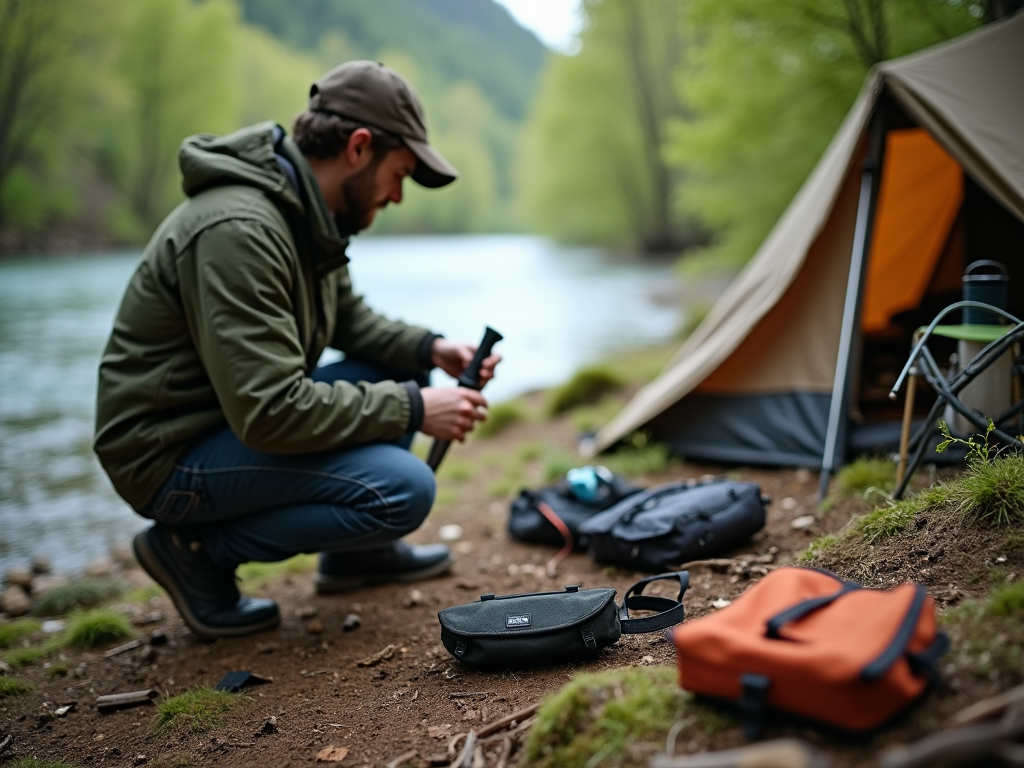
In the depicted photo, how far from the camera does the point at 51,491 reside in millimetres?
5801

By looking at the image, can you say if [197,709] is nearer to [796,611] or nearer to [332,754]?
[332,754]

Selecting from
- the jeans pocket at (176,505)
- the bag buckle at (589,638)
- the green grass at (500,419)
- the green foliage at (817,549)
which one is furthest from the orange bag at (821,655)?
the green grass at (500,419)

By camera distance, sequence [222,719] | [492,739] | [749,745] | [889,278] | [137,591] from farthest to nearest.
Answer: [889,278] → [137,591] → [222,719] → [492,739] → [749,745]

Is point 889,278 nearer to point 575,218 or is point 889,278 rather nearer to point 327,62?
point 327,62

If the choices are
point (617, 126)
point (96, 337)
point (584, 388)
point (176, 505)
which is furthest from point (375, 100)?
point (617, 126)

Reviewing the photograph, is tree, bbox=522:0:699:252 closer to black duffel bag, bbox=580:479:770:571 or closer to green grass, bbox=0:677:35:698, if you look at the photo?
black duffel bag, bbox=580:479:770:571

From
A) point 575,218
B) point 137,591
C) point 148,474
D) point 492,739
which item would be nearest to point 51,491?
point 137,591

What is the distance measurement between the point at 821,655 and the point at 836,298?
3028 millimetres

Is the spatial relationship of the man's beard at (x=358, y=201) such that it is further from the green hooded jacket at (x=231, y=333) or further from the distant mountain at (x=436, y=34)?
the distant mountain at (x=436, y=34)

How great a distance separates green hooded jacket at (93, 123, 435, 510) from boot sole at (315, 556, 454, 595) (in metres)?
0.85

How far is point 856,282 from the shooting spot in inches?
150

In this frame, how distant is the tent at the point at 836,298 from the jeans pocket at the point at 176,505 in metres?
2.60

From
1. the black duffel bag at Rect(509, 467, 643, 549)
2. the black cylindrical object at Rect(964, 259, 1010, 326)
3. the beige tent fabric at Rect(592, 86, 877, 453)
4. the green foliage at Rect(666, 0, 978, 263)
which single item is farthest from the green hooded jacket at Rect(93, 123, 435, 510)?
the green foliage at Rect(666, 0, 978, 263)

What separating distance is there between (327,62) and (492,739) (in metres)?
24.4
